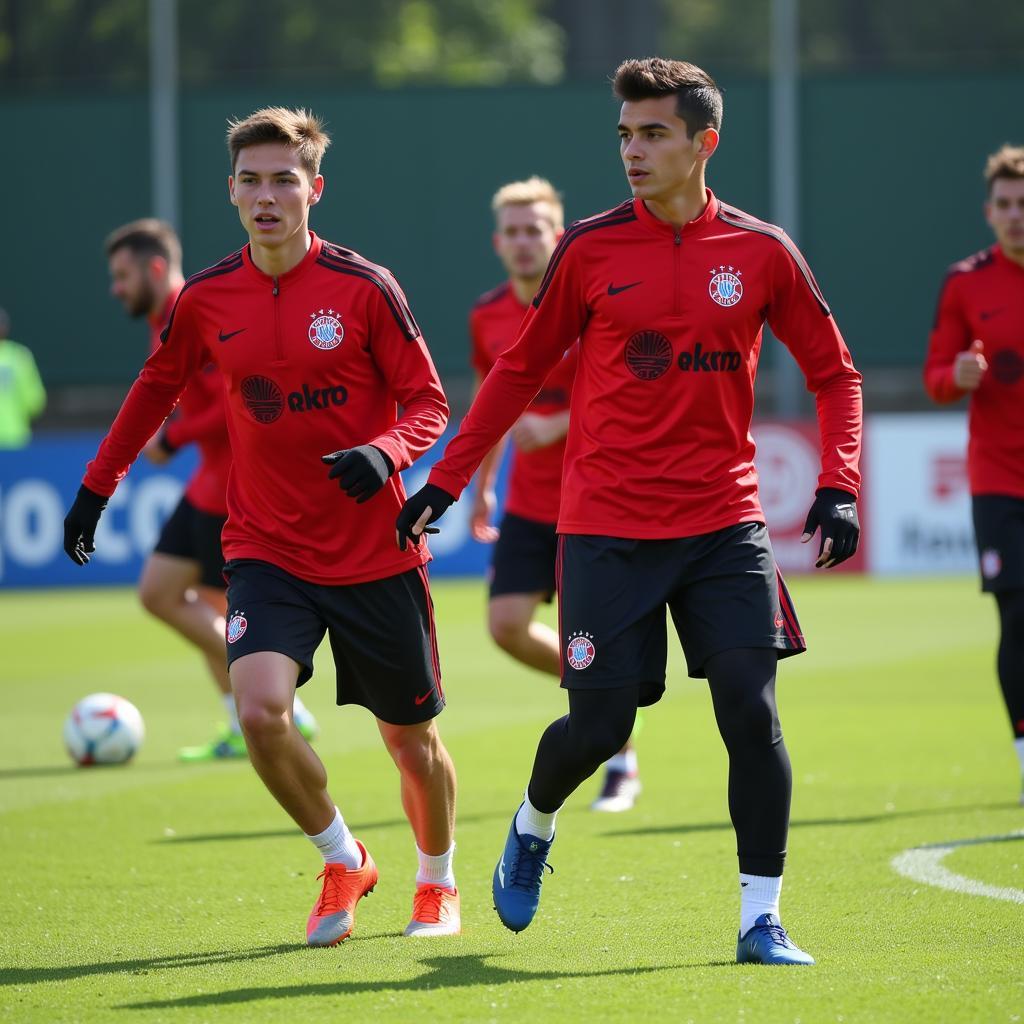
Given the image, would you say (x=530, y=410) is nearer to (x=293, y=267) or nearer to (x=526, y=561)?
(x=526, y=561)

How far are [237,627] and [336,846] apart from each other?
2.42 ft

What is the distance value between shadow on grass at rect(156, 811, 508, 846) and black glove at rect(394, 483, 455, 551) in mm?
2591

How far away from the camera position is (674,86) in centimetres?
539

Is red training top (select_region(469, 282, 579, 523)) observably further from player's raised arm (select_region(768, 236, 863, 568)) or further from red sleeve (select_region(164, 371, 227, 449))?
player's raised arm (select_region(768, 236, 863, 568))

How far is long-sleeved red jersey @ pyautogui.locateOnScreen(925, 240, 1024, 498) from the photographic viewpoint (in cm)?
797

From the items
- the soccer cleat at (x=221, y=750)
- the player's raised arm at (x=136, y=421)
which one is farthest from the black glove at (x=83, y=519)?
the soccer cleat at (x=221, y=750)

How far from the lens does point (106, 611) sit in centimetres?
1762

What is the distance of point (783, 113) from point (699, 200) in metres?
17.5

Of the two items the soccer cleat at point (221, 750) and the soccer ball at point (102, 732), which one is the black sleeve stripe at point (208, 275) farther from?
the soccer cleat at point (221, 750)

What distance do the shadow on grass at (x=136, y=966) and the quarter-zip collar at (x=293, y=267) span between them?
6.43 feet

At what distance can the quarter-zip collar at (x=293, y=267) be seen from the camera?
5766mm

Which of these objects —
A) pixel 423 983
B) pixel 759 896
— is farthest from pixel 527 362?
pixel 423 983

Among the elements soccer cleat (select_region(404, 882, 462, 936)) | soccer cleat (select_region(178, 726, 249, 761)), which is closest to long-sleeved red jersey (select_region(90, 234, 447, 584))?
soccer cleat (select_region(404, 882, 462, 936))

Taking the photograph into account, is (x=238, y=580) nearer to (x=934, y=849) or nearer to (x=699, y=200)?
(x=699, y=200)
